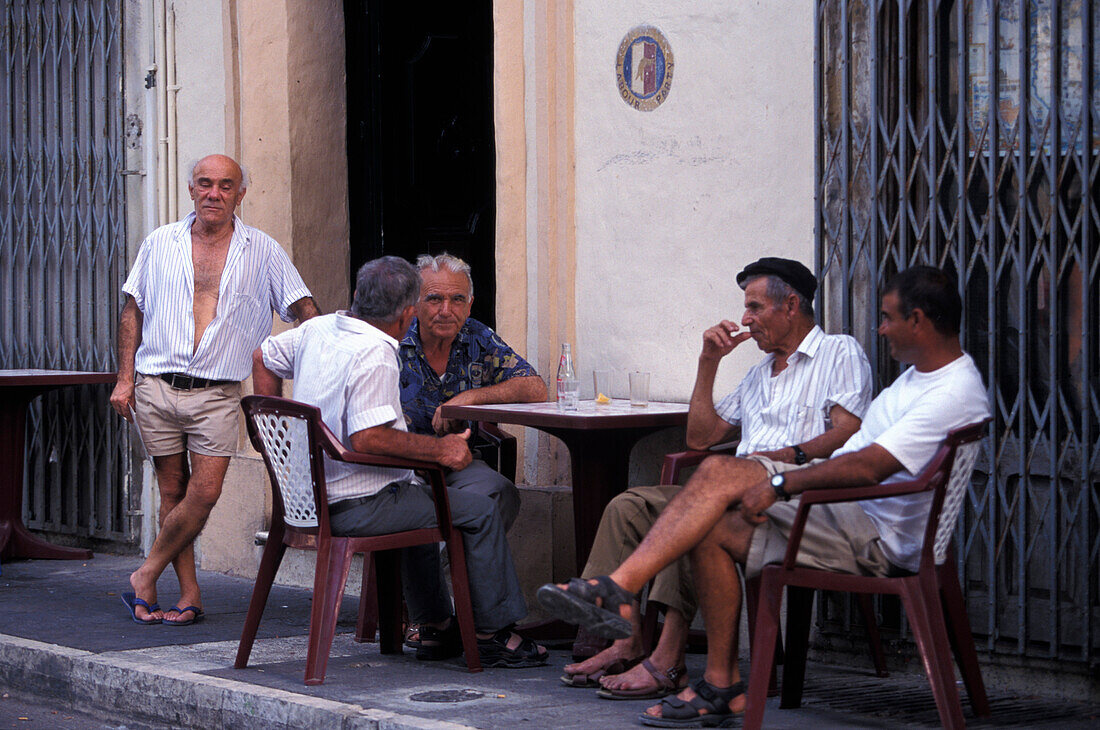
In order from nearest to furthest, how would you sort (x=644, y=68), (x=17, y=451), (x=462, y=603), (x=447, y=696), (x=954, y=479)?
(x=954, y=479) → (x=447, y=696) → (x=462, y=603) → (x=644, y=68) → (x=17, y=451)

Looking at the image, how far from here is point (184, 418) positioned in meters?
6.73

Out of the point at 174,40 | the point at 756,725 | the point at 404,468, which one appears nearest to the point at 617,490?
the point at 404,468

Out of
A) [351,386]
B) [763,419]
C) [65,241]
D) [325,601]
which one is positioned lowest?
[325,601]

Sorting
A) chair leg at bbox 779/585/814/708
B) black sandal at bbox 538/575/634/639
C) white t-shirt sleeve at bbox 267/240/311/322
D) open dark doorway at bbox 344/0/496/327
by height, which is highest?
open dark doorway at bbox 344/0/496/327

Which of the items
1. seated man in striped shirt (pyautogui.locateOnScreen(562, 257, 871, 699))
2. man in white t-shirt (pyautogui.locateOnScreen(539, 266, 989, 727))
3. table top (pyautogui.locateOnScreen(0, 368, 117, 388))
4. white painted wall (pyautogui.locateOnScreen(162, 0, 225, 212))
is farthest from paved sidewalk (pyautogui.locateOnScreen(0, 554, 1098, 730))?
white painted wall (pyautogui.locateOnScreen(162, 0, 225, 212))

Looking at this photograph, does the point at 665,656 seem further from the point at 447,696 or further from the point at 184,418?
the point at 184,418

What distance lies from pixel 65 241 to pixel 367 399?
4.56 metres

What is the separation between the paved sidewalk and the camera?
15.9 ft

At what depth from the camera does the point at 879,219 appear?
5645 mm

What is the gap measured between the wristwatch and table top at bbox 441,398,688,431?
3.44 feet

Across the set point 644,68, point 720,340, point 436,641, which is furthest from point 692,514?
point 644,68

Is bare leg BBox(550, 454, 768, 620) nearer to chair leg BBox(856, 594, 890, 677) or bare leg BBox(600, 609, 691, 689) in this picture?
bare leg BBox(600, 609, 691, 689)

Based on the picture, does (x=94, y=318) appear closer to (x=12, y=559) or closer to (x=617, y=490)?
(x=12, y=559)

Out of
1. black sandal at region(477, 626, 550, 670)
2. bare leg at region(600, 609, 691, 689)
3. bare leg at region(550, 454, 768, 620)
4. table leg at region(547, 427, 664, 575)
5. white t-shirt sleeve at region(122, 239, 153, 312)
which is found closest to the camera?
bare leg at region(550, 454, 768, 620)
